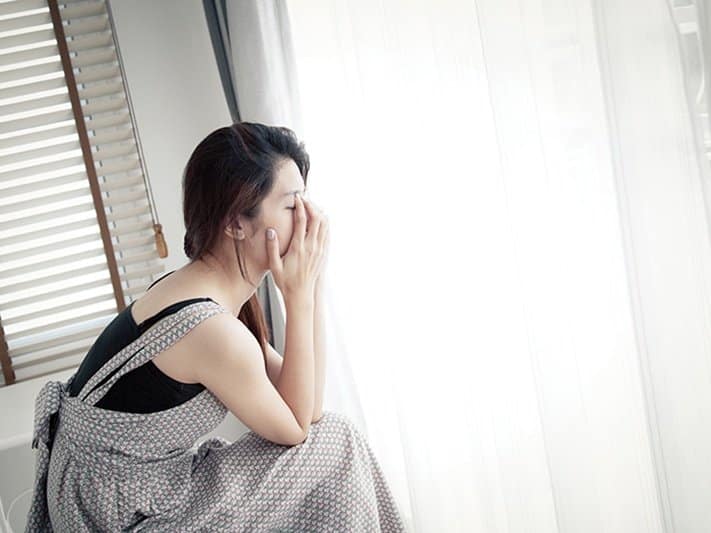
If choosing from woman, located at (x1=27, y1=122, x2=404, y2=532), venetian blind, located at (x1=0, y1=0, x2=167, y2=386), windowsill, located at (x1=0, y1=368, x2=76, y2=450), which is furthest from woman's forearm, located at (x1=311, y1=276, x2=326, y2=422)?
venetian blind, located at (x1=0, y1=0, x2=167, y2=386)

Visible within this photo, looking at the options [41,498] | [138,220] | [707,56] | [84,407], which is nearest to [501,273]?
[707,56]

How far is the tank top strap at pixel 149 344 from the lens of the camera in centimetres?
133

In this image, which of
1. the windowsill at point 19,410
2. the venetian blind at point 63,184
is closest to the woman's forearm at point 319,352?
the windowsill at point 19,410

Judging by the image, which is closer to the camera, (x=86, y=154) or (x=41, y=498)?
(x=41, y=498)

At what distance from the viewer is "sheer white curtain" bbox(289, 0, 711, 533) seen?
107 centimetres

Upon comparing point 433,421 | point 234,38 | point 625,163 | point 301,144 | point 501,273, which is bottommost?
point 433,421

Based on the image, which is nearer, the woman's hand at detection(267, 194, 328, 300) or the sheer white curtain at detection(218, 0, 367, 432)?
the woman's hand at detection(267, 194, 328, 300)

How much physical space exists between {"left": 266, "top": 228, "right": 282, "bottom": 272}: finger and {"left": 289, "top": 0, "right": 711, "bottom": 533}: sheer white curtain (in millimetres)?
301

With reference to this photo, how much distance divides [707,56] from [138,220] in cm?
205

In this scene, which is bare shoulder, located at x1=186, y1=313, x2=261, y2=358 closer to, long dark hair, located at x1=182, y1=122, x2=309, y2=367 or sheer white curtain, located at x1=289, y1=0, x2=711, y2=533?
long dark hair, located at x1=182, y1=122, x2=309, y2=367

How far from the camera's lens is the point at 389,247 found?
68.2 inches

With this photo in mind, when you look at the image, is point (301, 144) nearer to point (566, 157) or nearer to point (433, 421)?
point (566, 157)

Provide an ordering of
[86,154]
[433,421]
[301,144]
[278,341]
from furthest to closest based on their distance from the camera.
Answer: [86,154] → [278,341] → [433,421] → [301,144]

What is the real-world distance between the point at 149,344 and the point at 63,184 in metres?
1.46
